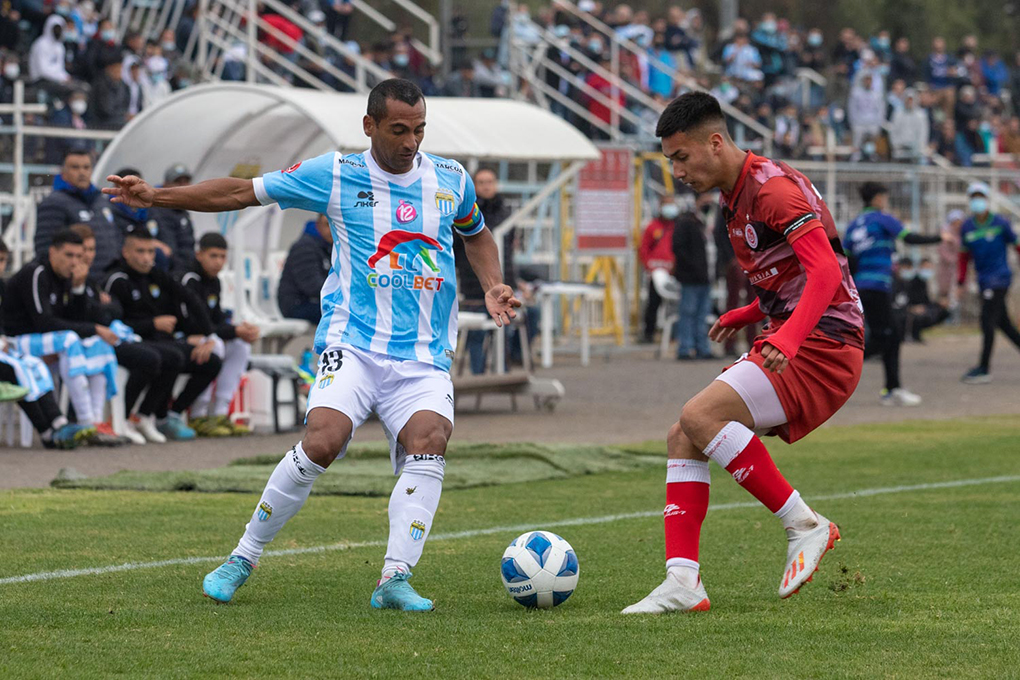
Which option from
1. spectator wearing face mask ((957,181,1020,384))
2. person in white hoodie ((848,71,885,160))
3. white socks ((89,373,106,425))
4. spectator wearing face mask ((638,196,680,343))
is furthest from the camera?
person in white hoodie ((848,71,885,160))

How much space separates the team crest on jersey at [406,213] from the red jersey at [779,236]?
3.94 feet

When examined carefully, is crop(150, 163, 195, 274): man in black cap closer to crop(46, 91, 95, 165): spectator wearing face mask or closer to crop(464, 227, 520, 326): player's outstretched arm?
crop(46, 91, 95, 165): spectator wearing face mask

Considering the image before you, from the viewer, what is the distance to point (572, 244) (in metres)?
20.9

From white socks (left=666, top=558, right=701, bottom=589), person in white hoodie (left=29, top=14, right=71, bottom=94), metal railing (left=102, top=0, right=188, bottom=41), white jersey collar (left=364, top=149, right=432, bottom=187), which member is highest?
metal railing (left=102, top=0, right=188, bottom=41)

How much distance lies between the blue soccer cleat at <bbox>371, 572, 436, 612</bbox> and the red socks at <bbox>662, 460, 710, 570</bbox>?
36.6 inches

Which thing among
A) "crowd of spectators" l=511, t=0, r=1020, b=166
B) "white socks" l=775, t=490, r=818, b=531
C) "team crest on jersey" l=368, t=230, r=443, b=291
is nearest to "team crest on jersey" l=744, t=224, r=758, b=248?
"white socks" l=775, t=490, r=818, b=531

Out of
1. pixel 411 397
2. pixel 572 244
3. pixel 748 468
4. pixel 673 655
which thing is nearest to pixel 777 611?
pixel 748 468

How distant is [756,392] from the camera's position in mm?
5668

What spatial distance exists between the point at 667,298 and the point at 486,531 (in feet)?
51.5

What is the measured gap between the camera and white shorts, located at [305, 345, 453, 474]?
5723 mm

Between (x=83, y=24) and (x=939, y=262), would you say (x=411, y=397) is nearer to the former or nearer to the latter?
(x=83, y=24)

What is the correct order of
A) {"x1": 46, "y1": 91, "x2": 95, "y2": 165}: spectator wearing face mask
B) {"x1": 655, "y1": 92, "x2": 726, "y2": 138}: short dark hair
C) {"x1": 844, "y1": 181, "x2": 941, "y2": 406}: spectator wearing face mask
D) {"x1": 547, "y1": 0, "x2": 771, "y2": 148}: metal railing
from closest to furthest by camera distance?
1. {"x1": 655, "y1": 92, "x2": 726, "y2": 138}: short dark hair
2. {"x1": 844, "y1": 181, "x2": 941, "y2": 406}: spectator wearing face mask
3. {"x1": 46, "y1": 91, "x2": 95, "y2": 165}: spectator wearing face mask
4. {"x1": 547, "y1": 0, "x2": 771, "y2": 148}: metal railing

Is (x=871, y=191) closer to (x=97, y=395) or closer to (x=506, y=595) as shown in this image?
(x=97, y=395)

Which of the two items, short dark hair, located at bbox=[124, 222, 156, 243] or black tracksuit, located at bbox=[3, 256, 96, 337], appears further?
short dark hair, located at bbox=[124, 222, 156, 243]
